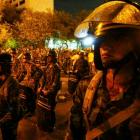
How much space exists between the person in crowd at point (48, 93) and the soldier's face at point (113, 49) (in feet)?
24.7

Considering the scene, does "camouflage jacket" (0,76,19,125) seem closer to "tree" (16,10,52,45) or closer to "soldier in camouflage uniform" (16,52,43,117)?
"soldier in camouflage uniform" (16,52,43,117)

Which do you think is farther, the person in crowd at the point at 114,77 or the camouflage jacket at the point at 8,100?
the camouflage jacket at the point at 8,100

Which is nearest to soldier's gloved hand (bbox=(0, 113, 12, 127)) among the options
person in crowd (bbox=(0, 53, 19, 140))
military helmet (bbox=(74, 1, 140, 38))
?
person in crowd (bbox=(0, 53, 19, 140))

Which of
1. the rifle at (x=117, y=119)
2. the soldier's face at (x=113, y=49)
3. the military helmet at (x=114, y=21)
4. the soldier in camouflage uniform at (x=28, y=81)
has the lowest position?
the soldier in camouflage uniform at (x=28, y=81)

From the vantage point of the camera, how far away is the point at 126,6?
2947 millimetres

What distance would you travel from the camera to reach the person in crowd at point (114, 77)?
283 centimetres

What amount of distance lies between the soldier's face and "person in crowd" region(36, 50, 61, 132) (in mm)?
7535

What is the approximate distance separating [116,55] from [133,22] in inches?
10.1

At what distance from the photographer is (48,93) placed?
10.5m

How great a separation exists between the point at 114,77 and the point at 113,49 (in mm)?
179

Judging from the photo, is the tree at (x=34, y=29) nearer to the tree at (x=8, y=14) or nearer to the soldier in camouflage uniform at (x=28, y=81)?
the tree at (x=8, y=14)

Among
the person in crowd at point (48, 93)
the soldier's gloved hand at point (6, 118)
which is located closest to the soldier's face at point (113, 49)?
the soldier's gloved hand at point (6, 118)

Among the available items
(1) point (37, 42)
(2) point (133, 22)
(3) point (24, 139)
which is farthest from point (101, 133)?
(1) point (37, 42)

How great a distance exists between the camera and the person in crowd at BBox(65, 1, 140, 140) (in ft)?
9.29
